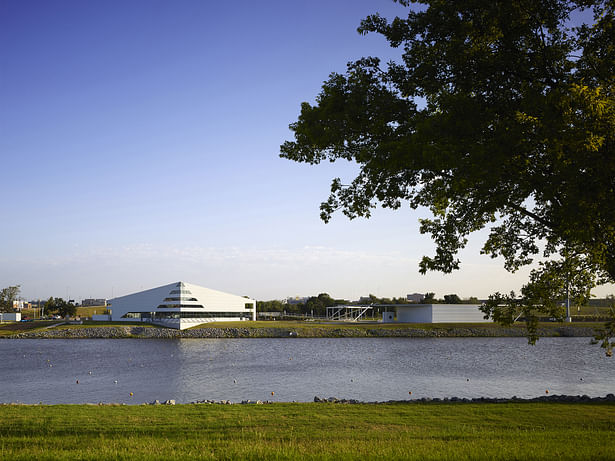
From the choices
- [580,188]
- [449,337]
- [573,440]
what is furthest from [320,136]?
[449,337]

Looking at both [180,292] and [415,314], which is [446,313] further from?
[180,292]

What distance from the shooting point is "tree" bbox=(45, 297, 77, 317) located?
5492 inches

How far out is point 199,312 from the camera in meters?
114

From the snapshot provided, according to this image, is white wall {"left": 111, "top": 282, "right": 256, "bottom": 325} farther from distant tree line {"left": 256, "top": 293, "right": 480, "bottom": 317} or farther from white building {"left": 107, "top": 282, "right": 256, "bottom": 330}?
distant tree line {"left": 256, "top": 293, "right": 480, "bottom": 317}

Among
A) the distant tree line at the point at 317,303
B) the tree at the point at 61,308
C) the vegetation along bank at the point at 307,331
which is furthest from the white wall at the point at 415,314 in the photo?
the tree at the point at 61,308

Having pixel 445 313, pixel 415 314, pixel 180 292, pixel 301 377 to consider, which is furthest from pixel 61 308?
pixel 301 377

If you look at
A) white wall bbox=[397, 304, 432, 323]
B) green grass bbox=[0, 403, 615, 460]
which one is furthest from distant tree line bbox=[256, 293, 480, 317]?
green grass bbox=[0, 403, 615, 460]

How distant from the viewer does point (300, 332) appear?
9138 centimetres

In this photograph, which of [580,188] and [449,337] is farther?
[449,337]

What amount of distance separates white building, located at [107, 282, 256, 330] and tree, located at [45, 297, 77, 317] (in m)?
29.8

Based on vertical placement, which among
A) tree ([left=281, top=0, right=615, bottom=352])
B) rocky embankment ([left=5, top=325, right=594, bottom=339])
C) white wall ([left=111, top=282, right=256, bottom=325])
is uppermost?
tree ([left=281, top=0, right=615, bottom=352])

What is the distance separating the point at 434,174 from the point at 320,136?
9.16 feet

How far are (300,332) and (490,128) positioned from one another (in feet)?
274

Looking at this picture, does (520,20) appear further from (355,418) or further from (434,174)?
(355,418)
